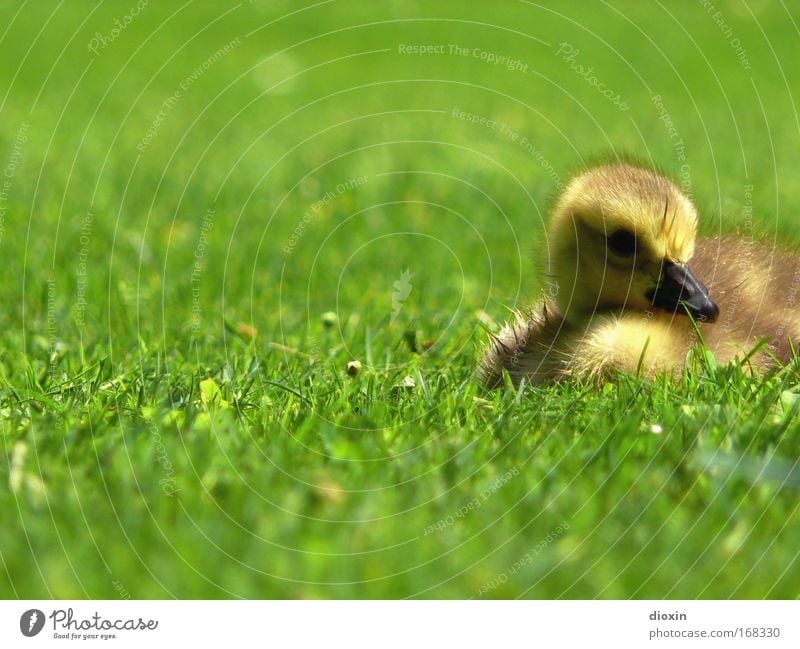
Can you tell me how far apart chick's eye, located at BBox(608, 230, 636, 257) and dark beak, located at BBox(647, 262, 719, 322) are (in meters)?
0.12

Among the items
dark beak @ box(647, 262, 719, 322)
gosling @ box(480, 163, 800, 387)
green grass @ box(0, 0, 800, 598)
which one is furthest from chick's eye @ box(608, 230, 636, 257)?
green grass @ box(0, 0, 800, 598)

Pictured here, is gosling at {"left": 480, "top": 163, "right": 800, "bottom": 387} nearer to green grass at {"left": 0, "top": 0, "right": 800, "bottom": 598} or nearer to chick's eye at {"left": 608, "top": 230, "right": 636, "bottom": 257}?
chick's eye at {"left": 608, "top": 230, "right": 636, "bottom": 257}

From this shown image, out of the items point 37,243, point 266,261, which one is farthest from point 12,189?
point 266,261

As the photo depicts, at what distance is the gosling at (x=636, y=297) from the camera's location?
3.15 meters

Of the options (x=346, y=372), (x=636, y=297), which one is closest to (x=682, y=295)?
(x=636, y=297)

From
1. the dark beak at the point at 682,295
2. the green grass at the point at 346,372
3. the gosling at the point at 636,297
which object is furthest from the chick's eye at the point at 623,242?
the green grass at the point at 346,372

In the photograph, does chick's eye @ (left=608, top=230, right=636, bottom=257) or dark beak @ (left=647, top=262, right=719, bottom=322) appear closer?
dark beak @ (left=647, top=262, right=719, bottom=322)

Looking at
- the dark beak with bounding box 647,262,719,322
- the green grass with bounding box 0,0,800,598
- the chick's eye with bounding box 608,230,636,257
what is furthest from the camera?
the chick's eye with bounding box 608,230,636,257

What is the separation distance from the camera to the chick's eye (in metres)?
3.26

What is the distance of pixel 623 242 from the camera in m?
3.29

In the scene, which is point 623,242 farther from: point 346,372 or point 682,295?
point 346,372

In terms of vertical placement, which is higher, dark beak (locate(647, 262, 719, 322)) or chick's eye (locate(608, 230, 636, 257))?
chick's eye (locate(608, 230, 636, 257))
